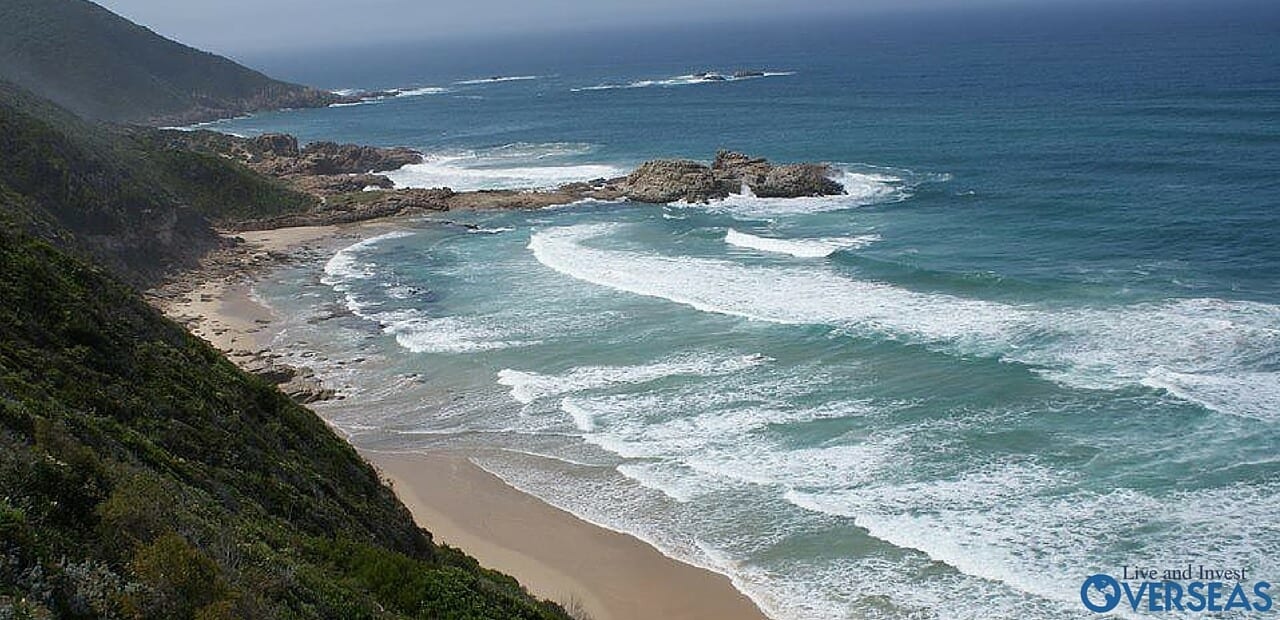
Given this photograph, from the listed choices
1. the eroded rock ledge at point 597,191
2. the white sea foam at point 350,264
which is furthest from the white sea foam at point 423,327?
the eroded rock ledge at point 597,191

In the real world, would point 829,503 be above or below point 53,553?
below

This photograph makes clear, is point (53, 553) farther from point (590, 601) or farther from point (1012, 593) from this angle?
point (1012, 593)

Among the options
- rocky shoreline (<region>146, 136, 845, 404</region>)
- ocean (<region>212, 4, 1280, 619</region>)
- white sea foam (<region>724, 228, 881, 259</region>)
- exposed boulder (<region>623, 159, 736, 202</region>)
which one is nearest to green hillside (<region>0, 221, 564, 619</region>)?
ocean (<region>212, 4, 1280, 619</region>)

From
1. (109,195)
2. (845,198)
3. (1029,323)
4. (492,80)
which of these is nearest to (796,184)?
(845,198)

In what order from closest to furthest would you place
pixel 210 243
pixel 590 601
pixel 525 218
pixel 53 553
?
pixel 53 553, pixel 590 601, pixel 210 243, pixel 525 218

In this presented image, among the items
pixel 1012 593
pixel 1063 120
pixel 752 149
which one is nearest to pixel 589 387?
pixel 1012 593
